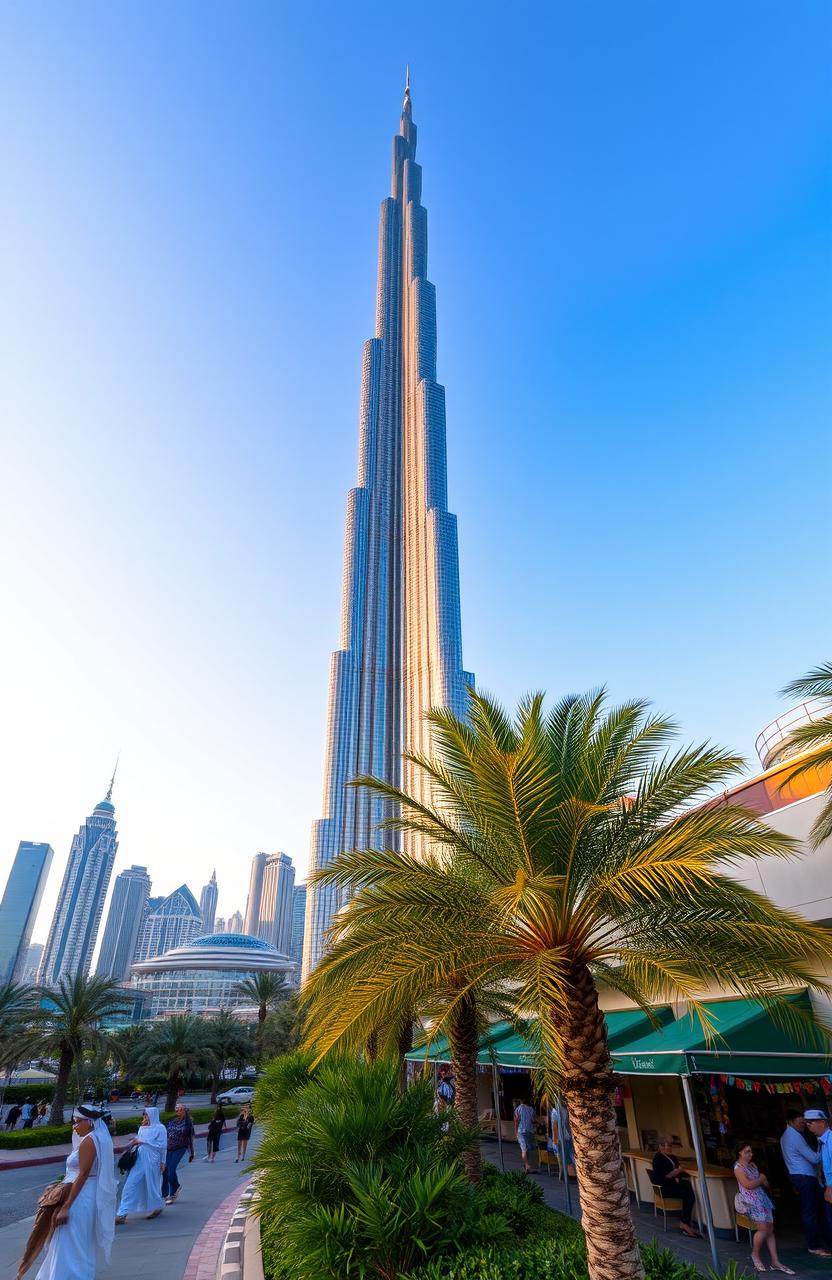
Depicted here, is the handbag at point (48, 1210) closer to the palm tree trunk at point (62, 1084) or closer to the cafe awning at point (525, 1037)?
the cafe awning at point (525, 1037)

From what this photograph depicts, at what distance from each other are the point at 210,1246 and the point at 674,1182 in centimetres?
707

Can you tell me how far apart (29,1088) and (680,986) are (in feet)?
166

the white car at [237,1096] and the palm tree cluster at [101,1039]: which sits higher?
the palm tree cluster at [101,1039]

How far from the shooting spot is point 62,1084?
29234 mm

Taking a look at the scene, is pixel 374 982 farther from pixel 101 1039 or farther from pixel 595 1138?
pixel 101 1039

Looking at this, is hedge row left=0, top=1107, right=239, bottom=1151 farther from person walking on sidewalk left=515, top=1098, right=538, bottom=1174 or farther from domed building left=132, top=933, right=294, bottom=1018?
domed building left=132, top=933, right=294, bottom=1018

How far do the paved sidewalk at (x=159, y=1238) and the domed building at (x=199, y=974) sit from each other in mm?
137032

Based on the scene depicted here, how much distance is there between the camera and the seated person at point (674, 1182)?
35.4ft

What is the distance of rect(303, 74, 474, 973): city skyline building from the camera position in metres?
146

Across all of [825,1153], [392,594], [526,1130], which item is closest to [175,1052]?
[526,1130]

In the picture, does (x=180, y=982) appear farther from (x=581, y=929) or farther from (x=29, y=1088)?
(x=581, y=929)

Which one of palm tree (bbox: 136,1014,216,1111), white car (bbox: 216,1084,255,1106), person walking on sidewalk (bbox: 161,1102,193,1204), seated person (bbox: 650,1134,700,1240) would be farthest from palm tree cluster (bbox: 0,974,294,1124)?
seated person (bbox: 650,1134,700,1240)

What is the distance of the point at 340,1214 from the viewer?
6238 millimetres

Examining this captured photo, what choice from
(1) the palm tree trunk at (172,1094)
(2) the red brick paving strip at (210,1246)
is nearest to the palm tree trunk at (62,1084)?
(1) the palm tree trunk at (172,1094)
